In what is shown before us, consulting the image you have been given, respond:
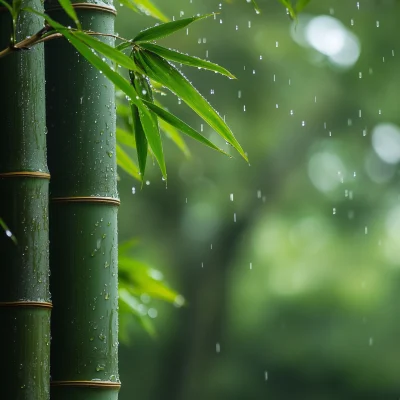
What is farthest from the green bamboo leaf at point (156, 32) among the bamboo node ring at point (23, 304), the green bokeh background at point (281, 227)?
the green bokeh background at point (281, 227)

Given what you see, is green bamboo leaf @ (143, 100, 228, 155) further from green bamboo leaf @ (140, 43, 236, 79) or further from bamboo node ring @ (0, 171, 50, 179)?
bamboo node ring @ (0, 171, 50, 179)

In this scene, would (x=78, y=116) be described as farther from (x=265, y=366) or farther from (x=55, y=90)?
(x=265, y=366)

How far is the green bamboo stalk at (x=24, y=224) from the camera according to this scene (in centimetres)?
119

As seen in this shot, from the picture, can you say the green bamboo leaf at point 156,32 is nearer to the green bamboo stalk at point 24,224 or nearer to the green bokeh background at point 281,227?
the green bamboo stalk at point 24,224

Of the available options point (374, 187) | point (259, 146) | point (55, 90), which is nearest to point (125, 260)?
point (55, 90)

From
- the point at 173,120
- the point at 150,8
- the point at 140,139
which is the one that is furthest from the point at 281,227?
the point at 173,120

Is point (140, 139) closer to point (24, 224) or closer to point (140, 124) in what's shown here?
point (140, 124)

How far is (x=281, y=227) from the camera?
337 inches

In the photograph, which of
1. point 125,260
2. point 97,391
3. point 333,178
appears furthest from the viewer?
point 333,178

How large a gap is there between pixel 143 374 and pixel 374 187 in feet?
9.22

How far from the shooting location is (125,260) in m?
2.11

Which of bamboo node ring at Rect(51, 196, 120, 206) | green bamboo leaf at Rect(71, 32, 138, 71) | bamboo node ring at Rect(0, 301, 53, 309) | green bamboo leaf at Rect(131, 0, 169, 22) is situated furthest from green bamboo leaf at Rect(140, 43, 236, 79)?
green bamboo leaf at Rect(131, 0, 169, 22)

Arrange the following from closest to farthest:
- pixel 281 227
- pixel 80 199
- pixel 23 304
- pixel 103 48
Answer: pixel 103 48, pixel 23 304, pixel 80 199, pixel 281 227

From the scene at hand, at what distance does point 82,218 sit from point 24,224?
0.10 meters
